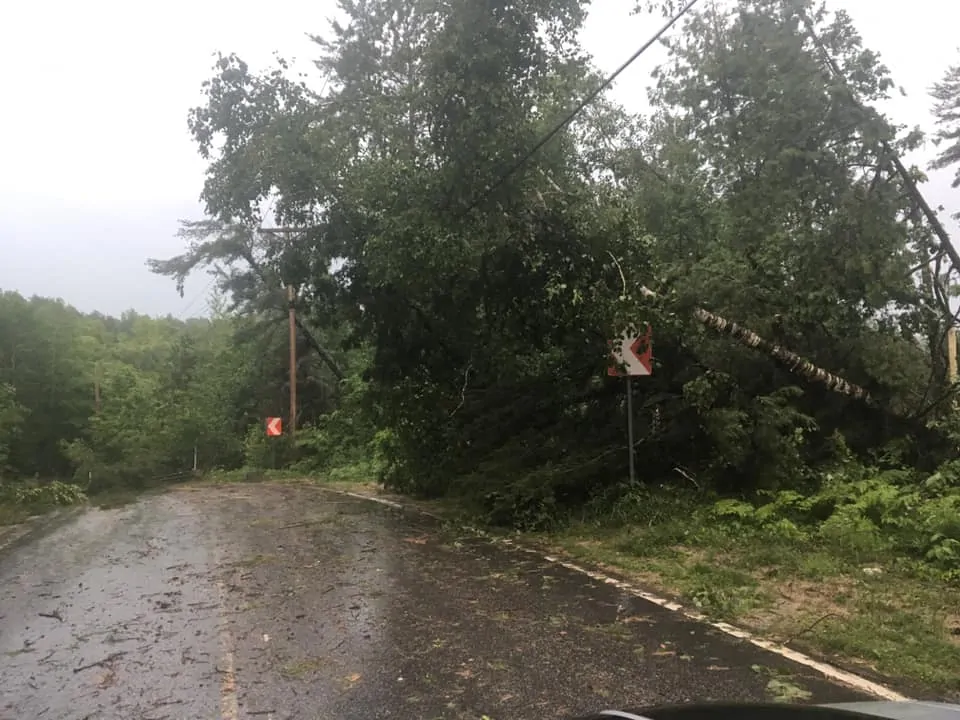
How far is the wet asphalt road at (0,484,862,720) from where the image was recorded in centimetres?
503

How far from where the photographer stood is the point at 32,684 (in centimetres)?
561

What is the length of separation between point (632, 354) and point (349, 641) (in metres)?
6.71

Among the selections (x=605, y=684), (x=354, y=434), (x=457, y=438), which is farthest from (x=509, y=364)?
(x=354, y=434)

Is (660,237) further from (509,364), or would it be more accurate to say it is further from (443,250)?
(443,250)

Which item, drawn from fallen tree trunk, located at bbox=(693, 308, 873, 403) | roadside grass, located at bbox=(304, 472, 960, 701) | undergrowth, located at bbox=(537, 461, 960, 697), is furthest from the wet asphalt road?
fallen tree trunk, located at bbox=(693, 308, 873, 403)

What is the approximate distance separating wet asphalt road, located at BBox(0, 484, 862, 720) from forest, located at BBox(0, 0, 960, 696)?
8.87ft

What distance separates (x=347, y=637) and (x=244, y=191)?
34.5 feet

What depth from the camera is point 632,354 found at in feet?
38.0

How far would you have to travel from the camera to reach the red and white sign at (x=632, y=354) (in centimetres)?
1150

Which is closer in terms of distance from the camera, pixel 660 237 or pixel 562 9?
pixel 562 9

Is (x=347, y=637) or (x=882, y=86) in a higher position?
(x=882, y=86)

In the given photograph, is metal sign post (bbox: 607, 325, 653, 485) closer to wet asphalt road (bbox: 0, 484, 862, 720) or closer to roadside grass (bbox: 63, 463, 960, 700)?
roadside grass (bbox: 63, 463, 960, 700)

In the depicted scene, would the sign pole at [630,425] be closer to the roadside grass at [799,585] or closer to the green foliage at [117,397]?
the roadside grass at [799,585]

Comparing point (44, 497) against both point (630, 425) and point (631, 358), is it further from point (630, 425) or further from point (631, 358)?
point (631, 358)
